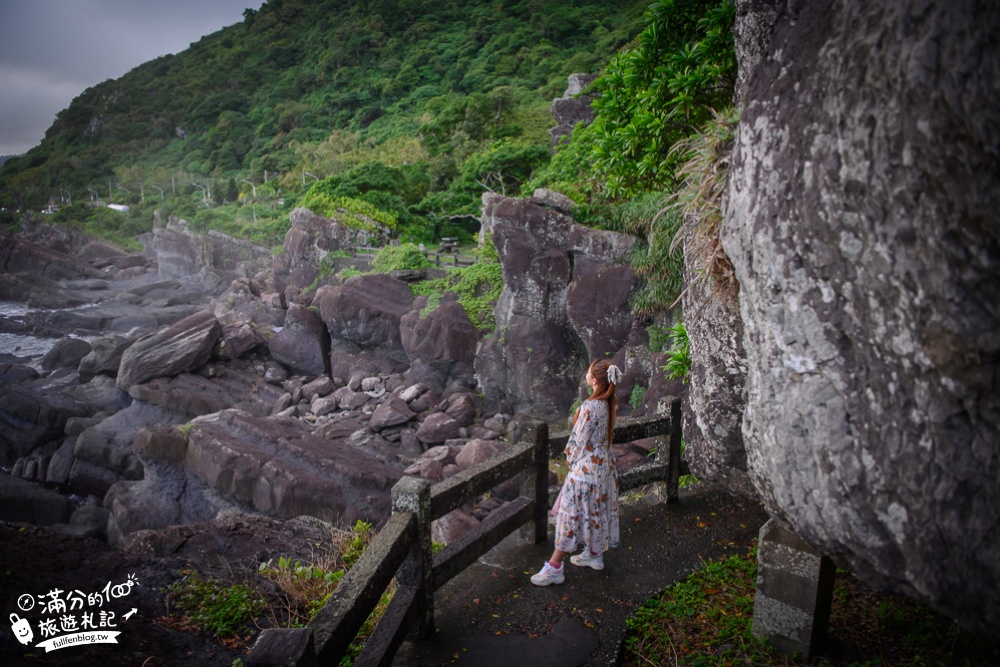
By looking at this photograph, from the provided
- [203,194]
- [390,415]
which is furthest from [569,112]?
[203,194]

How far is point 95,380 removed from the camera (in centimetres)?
2044

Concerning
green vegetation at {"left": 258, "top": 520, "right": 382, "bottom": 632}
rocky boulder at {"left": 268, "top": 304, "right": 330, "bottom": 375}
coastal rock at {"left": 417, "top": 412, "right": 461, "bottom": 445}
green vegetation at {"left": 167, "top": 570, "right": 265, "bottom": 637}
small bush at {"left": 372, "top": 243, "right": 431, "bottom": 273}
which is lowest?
coastal rock at {"left": 417, "top": 412, "right": 461, "bottom": 445}

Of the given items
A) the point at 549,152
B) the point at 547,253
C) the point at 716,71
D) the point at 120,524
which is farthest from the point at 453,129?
the point at 716,71

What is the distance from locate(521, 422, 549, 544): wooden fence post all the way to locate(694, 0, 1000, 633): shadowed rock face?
8.66 feet

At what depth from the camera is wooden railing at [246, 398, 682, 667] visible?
269 centimetres

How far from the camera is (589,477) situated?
4.47 metres

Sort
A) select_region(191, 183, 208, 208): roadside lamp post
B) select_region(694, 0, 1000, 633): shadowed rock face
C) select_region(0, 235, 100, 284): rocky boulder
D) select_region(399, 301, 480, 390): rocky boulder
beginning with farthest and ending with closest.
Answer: select_region(191, 183, 208, 208): roadside lamp post, select_region(0, 235, 100, 284): rocky boulder, select_region(399, 301, 480, 390): rocky boulder, select_region(694, 0, 1000, 633): shadowed rock face

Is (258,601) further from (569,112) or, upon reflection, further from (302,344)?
(569,112)

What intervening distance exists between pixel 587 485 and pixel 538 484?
2.20 ft

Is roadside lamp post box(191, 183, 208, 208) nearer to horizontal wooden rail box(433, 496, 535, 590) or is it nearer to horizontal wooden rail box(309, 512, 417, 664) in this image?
horizontal wooden rail box(433, 496, 535, 590)

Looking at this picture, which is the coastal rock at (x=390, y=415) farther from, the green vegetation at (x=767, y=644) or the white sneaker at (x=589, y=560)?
the green vegetation at (x=767, y=644)

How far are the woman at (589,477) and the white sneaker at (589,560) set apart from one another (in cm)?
15

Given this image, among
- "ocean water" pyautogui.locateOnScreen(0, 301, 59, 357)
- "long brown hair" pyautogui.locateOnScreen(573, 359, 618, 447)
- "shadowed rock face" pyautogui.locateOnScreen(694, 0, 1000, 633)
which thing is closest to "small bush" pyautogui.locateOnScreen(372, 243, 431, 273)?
"ocean water" pyautogui.locateOnScreen(0, 301, 59, 357)

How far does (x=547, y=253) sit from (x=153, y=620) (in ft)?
42.9
